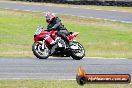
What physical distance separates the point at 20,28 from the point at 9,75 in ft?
57.9

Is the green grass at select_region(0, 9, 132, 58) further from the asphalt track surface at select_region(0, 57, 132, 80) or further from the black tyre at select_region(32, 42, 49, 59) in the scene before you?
the asphalt track surface at select_region(0, 57, 132, 80)

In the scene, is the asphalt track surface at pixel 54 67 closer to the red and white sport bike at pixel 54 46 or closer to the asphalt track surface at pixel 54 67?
the asphalt track surface at pixel 54 67

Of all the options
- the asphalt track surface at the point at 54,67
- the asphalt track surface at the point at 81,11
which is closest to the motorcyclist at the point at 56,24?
the asphalt track surface at the point at 54,67

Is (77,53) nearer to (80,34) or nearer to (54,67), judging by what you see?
(54,67)

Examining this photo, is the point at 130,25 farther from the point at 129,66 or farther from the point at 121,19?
the point at 129,66

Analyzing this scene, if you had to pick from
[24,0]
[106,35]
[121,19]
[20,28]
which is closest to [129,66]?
[106,35]

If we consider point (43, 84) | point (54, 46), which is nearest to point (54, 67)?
point (54, 46)

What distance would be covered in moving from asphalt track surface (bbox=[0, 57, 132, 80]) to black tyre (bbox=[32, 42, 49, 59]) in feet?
0.70

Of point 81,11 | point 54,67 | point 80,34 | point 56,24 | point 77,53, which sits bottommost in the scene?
point 81,11

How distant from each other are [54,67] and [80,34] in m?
14.1

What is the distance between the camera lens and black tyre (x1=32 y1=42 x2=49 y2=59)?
17656mm

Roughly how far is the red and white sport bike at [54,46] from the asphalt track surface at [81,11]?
18.0 m

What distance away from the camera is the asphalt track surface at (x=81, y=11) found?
37.2 metres

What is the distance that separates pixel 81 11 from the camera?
130 ft
